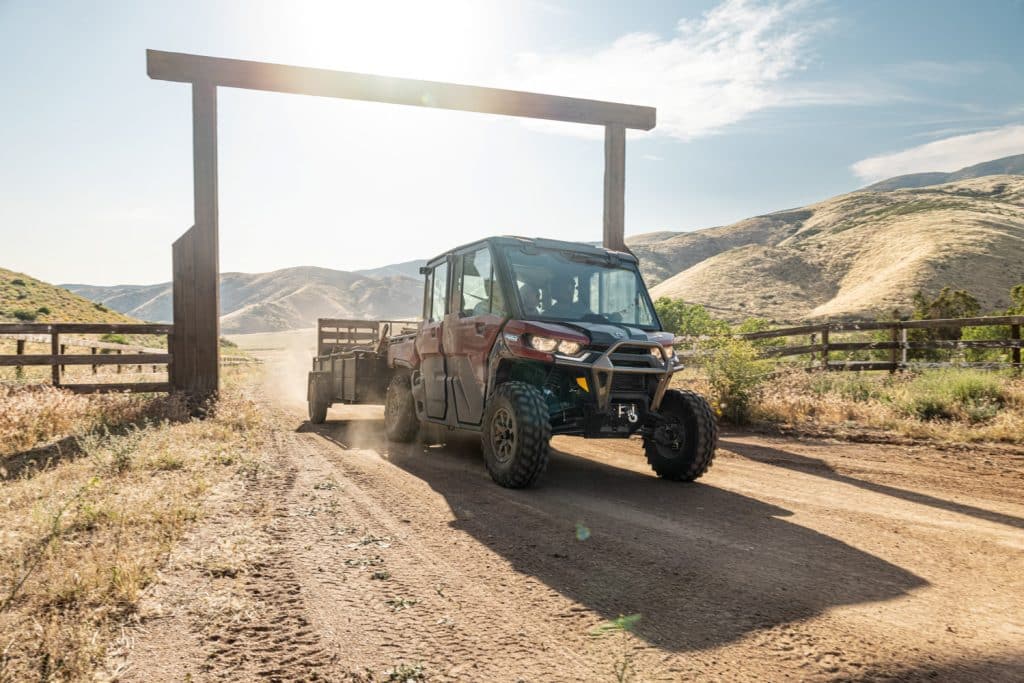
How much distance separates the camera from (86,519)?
4.35m

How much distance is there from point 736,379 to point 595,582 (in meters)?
7.51

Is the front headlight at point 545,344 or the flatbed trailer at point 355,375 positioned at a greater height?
the front headlight at point 545,344

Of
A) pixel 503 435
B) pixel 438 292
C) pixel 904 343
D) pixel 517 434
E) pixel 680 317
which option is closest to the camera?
pixel 517 434

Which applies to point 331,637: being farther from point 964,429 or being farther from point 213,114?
point 213,114

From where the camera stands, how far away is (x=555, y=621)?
3090 millimetres

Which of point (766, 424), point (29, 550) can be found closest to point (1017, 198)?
point (766, 424)

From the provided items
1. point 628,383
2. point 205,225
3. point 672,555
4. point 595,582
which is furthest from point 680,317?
point 595,582

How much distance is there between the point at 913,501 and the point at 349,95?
10016 millimetres

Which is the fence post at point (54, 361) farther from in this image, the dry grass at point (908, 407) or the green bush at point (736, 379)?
the dry grass at point (908, 407)

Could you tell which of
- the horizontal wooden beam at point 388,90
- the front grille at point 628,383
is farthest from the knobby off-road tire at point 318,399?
the front grille at point 628,383

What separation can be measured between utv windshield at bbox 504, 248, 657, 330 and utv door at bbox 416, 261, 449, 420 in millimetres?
1430

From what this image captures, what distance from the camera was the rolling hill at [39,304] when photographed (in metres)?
43.4

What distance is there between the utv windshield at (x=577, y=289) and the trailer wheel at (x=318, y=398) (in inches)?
229

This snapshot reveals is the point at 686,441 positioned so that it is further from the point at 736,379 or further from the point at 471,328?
the point at 736,379
